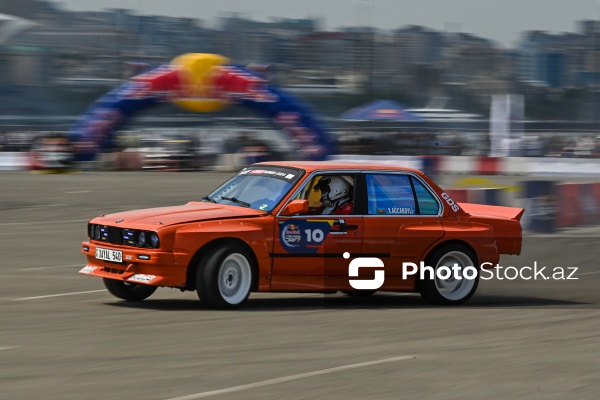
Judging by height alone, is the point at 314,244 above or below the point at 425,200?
below

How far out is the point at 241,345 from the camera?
777cm

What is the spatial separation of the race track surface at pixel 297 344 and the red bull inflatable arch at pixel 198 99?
29734 mm

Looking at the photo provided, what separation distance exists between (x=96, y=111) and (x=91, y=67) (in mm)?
24682

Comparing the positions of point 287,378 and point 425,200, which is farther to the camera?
point 425,200

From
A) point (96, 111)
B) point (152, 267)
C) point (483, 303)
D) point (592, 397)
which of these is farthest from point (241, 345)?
point (96, 111)

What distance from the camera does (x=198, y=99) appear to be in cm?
4366

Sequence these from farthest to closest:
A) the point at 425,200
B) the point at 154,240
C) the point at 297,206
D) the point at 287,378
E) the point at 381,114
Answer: the point at 381,114 → the point at 425,200 → the point at 297,206 → the point at 154,240 → the point at 287,378

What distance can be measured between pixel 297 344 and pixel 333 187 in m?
2.85

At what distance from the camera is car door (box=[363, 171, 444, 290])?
10469 millimetres

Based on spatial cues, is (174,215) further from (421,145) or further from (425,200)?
(421,145)

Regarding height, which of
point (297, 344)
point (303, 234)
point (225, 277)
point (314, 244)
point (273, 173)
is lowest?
point (297, 344)

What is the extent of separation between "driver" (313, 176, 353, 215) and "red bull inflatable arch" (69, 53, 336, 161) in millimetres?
33048

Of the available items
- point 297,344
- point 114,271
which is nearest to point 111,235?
point 114,271

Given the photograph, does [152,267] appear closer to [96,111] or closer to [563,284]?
[563,284]
